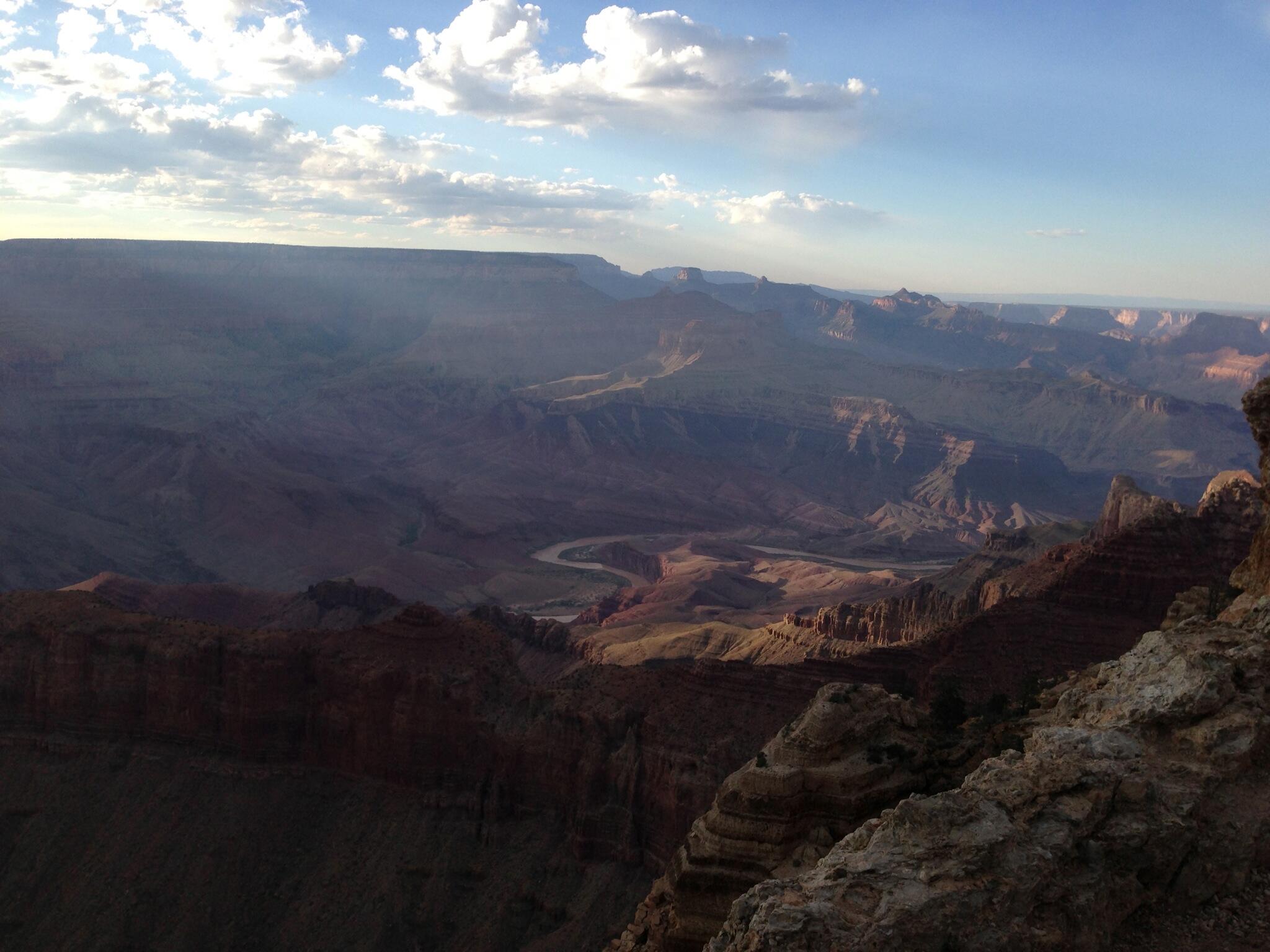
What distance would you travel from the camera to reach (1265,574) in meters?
21.4

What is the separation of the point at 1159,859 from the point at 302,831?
125 feet

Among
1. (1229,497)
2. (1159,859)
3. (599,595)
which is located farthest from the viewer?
(599,595)

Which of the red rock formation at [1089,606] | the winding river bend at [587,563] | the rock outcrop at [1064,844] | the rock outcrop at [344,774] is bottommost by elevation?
the winding river bend at [587,563]

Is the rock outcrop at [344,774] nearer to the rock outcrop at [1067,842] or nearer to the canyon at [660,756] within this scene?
the canyon at [660,756]

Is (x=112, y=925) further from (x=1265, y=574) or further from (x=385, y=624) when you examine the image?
(x=1265, y=574)

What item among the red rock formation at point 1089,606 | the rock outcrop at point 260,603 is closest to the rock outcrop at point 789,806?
the red rock formation at point 1089,606

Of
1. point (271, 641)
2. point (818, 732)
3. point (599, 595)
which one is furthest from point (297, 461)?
point (818, 732)

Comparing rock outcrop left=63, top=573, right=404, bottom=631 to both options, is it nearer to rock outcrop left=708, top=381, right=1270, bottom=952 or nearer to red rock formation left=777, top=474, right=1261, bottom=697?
red rock formation left=777, top=474, right=1261, bottom=697

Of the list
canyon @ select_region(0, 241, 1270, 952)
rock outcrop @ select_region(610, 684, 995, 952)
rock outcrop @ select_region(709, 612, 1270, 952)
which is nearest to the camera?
rock outcrop @ select_region(709, 612, 1270, 952)

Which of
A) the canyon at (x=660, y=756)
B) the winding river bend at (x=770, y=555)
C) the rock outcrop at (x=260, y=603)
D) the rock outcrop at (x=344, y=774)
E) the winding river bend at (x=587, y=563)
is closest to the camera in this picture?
the canyon at (x=660, y=756)

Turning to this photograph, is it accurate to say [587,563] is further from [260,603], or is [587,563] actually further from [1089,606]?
[1089,606]

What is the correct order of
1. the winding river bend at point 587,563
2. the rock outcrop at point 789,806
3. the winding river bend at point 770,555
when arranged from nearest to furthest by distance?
the rock outcrop at point 789,806, the winding river bend at point 587,563, the winding river bend at point 770,555

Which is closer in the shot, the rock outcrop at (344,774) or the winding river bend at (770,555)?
the rock outcrop at (344,774)

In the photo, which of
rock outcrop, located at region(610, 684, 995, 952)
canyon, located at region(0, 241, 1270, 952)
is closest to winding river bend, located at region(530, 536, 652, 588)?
canyon, located at region(0, 241, 1270, 952)
